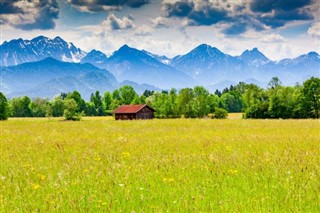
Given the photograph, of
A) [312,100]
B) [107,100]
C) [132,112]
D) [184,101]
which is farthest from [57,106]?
[312,100]

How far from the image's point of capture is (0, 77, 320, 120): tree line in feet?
251

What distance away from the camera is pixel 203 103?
10438 cm

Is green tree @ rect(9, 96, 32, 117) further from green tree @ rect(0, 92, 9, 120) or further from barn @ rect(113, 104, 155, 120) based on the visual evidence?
barn @ rect(113, 104, 155, 120)

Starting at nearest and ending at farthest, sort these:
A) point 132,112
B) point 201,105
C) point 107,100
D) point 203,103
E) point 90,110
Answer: point 132,112, point 201,105, point 203,103, point 107,100, point 90,110

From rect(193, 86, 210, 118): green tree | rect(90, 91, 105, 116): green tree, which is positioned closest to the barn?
rect(193, 86, 210, 118): green tree

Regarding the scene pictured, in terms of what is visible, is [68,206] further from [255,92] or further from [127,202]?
[255,92]

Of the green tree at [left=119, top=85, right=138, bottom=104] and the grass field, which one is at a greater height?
the green tree at [left=119, top=85, right=138, bottom=104]

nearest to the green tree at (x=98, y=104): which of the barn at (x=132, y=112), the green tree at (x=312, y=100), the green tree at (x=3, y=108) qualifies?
the green tree at (x=3, y=108)

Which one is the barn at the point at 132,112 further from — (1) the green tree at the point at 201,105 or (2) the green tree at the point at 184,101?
(1) the green tree at the point at 201,105

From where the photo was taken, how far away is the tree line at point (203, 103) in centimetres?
7656

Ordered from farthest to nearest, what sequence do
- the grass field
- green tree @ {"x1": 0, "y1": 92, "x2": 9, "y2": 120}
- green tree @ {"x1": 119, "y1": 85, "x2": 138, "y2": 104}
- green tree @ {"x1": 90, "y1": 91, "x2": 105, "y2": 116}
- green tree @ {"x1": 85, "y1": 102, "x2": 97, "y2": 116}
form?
1. green tree @ {"x1": 90, "y1": 91, "x2": 105, "y2": 116}
2. green tree @ {"x1": 85, "y1": 102, "x2": 97, "y2": 116}
3. green tree @ {"x1": 119, "y1": 85, "x2": 138, "y2": 104}
4. green tree @ {"x1": 0, "y1": 92, "x2": 9, "y2": 120}
5. the grass field

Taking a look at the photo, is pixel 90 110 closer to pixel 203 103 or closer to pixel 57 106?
pixel 57 106

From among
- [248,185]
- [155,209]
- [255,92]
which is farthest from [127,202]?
[255,92]

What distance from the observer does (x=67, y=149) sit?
10734 millimetres
